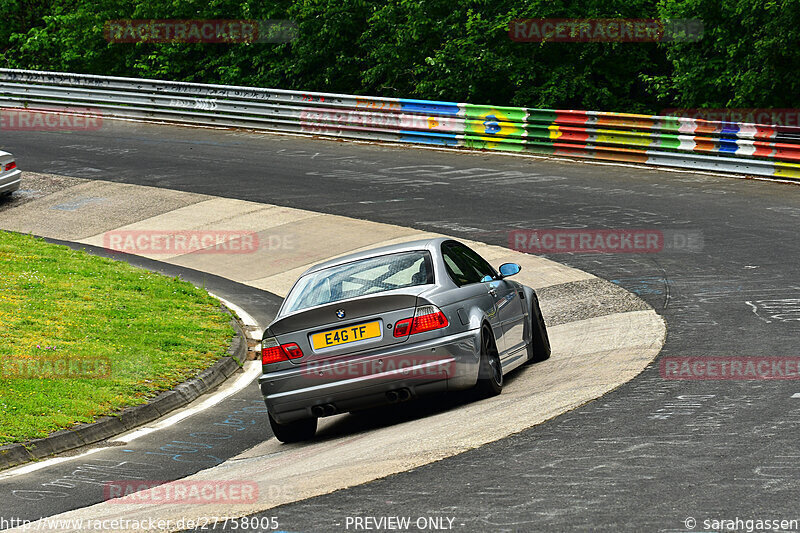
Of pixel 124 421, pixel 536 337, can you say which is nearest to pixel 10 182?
pixel 124 421

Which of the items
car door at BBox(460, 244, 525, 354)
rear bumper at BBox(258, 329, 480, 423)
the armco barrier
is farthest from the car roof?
the armco barrier

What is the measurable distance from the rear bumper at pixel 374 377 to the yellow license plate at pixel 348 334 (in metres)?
0.14

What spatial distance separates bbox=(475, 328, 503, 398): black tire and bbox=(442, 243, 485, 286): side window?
0.57 metres

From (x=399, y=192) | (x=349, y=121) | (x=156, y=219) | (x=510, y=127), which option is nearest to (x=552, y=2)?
(x=510, y=127)

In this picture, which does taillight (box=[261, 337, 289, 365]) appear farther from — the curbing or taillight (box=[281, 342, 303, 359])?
the curbing

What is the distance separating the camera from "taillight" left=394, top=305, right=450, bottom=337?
8.30 meters

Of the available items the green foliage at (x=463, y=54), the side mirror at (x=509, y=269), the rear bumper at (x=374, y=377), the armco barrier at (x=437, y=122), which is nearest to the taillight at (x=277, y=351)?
the rear bumper at (x=374, y=377)

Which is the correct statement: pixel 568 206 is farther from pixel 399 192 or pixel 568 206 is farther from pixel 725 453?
pixel 725 453

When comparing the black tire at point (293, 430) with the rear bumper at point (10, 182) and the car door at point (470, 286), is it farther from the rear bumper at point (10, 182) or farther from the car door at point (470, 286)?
the rear bumper at point (10, 182)

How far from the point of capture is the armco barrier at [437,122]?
20.6m

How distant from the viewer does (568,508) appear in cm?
559

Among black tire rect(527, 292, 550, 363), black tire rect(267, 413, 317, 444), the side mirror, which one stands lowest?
black tire rect(267, 413, 317, 444)

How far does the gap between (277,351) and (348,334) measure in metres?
0.62

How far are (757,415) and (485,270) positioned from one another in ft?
10.9
